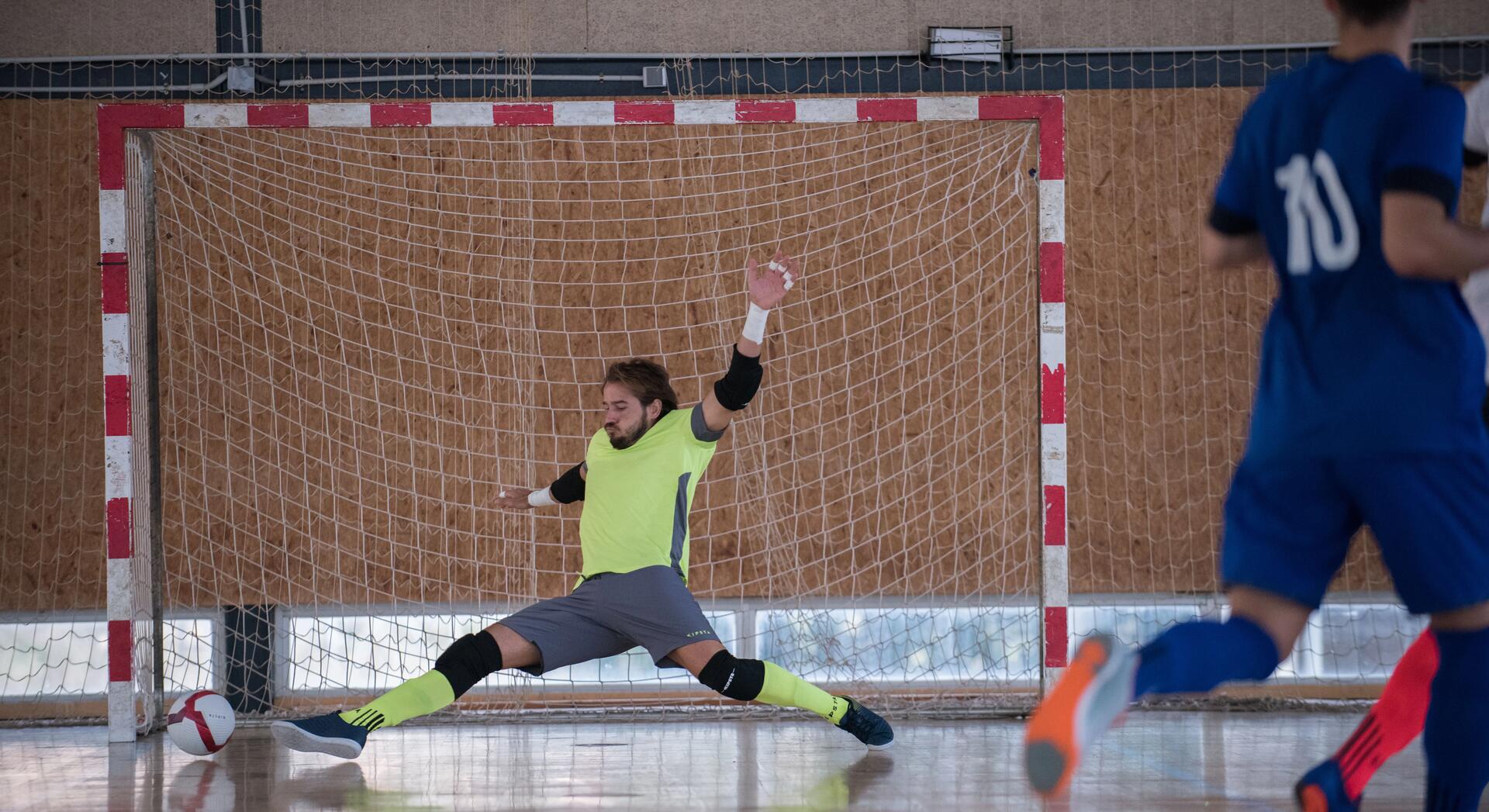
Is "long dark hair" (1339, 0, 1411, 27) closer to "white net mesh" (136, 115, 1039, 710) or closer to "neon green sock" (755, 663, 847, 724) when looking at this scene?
"neon green sock" (755, 663, 847, 724)

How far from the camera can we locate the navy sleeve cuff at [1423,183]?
6.30ft

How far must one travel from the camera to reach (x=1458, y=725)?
7.17ft

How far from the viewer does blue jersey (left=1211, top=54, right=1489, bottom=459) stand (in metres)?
1.94

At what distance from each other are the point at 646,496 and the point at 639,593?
0.34 meters

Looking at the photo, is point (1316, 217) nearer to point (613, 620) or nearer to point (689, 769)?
point (613, 620)

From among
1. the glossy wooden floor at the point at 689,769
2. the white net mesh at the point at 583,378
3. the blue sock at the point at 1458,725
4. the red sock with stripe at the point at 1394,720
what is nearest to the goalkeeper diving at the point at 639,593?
the glossy wooden floor at the point at 689,769

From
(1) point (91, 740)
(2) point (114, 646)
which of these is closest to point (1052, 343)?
(2) point (114, 646)

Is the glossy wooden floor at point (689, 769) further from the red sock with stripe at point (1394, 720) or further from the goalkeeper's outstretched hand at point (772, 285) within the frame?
the goalkeeper's outstretched hand at point (772, 285)

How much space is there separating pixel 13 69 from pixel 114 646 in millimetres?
3411

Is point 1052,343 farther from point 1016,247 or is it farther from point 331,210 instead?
point 331,210

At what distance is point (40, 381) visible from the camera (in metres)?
6.39

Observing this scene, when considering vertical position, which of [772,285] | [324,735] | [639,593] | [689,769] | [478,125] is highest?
[478,125]

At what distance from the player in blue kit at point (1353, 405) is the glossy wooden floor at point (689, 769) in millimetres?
1744

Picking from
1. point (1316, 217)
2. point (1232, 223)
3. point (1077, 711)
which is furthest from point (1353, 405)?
point (1077, 711)
